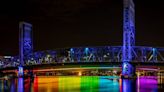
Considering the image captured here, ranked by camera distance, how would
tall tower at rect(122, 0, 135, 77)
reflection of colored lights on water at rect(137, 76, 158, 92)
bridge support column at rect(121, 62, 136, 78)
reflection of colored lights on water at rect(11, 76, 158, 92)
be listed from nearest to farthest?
reflection of colored lights on water at rect(11, 76, 158, 92)
reflection of colored lights on water at rect(137, 76, 158, 92)
bridge support column at rect(121, 62, 136, 78)
tall tower at rect(122, 0, 135, 77)

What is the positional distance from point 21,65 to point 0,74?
41.2 ft

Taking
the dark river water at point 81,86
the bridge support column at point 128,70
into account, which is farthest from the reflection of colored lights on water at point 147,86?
the bridge support column at point 128,70

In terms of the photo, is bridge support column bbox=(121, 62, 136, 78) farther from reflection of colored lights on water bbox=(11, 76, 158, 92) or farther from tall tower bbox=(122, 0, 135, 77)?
reflection of colored lights on water bbox=(11, 76, 158, 92)

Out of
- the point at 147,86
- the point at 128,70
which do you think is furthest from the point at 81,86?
the point at 147,86

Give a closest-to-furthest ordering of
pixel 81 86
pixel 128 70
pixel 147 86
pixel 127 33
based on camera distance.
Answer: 1. pixel 147 86
2. pixel 81 86
3. pixel 128 70
4. pixel 127 33

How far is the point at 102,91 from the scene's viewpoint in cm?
7250

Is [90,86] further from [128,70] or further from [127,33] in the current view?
[127,33]

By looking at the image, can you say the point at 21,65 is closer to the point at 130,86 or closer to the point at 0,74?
the point at 0,74

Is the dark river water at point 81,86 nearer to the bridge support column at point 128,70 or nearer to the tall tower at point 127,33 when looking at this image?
the bridge support column at point 128,70

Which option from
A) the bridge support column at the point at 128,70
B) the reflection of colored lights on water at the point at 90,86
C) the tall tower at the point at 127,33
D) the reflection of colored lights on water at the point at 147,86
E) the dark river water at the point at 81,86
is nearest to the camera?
the dark river water at the point at 81,86

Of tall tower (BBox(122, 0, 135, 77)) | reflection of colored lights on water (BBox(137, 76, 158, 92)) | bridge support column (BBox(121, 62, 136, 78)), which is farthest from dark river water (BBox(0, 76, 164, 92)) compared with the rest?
tall tower (BBox(122, 0, 135, 77))

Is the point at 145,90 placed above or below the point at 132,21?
below

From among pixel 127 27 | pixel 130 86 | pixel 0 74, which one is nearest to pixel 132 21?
pixel 127 27

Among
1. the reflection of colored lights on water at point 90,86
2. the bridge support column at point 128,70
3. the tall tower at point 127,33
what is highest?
the tall tower at point 127,33
